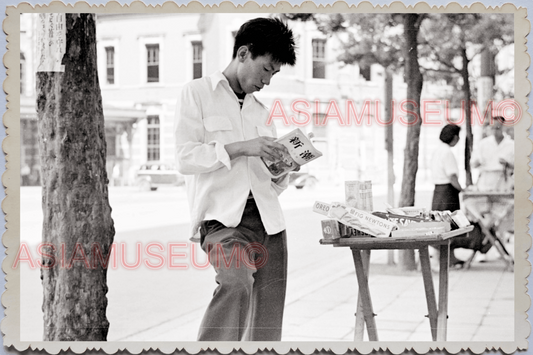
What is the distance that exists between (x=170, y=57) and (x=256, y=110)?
62 centimetres

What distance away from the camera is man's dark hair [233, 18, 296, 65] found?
3.04 meters

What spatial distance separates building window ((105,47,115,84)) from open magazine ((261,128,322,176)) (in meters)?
1.01

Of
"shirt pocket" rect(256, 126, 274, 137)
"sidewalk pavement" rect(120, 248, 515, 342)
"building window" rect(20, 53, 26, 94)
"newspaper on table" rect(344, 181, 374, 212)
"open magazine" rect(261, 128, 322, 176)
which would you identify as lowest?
"sidewalk pavement" rect(120, 248, 515, 342)

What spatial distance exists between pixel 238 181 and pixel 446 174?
118 centimetres

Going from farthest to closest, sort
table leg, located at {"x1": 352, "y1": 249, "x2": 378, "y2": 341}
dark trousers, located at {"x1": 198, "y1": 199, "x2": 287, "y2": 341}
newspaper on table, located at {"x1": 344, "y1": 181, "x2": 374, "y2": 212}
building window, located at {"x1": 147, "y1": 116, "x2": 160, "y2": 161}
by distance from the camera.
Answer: building window, located at {"x1": 147, "y1": 116, "x2": 160, "y2": 161}, newspaper on table, located at {"x1": 344, "y1": 181, "x2": 374, "y2": 212}, table leg, located at {"x1": 352, "y1": 249, "x2": 378, "y2": 341}, dark trousers, located at {"x1": 198, "y1": 199, "x2": 287, "y2": 341}

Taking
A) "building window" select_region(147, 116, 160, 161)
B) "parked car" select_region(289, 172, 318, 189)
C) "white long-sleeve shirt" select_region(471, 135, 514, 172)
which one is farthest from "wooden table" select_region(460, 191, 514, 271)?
"building window" select_region(147, 116, 160, 161)

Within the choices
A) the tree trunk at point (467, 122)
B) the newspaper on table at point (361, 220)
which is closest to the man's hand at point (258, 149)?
the newspaper on table at point (361, 220)

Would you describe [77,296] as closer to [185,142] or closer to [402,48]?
[185,142]

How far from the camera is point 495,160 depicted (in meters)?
3.46

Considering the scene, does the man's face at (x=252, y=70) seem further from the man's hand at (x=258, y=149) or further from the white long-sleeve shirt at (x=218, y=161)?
the man's hand at (x=258, y=149)

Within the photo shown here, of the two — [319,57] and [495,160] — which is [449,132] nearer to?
[495,160]

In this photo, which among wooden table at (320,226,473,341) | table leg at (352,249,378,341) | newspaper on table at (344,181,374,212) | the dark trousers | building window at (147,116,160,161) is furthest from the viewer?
building window at (147,116,160,161)

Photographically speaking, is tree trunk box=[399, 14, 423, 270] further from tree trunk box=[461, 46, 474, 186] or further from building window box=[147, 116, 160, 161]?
building window box=[147, 116, 160, 161]

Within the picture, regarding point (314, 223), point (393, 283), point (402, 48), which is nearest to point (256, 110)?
point (314, 223)
